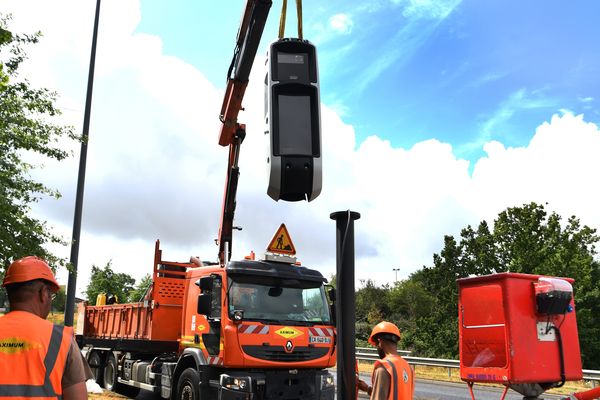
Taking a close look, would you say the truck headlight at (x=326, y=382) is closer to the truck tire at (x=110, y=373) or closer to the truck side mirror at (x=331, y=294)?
the truck side mirror at (x=331, y=294)

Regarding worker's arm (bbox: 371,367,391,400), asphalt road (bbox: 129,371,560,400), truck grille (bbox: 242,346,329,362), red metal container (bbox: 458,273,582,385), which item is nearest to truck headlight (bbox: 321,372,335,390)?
truck grille (bbox: 242,346,329,362)

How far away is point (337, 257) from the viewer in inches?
131

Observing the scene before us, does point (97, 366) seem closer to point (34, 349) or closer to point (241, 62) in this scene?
point (241, 62)

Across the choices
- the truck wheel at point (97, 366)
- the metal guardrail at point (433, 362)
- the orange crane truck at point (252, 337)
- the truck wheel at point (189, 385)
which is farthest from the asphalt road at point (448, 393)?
the orange crane truck at point (252, 337)

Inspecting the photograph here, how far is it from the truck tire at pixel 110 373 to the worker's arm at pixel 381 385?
10119 millimetres

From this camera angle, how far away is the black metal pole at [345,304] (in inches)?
123

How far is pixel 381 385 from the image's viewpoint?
3846 millimetres

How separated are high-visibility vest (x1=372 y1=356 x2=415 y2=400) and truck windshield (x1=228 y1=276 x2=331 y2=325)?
4943 millimetres

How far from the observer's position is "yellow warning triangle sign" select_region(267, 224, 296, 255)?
981 cm

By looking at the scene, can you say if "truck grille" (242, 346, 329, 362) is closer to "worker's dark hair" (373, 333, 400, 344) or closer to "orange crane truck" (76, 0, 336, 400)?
"orange crane truck" (76, 0, 336, 400)

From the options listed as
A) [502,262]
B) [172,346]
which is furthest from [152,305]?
[502,262]

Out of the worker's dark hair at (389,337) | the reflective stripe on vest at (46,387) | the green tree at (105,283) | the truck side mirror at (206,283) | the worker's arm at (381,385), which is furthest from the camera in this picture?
the green tree at (105,283)

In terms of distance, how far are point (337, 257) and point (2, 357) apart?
1792 millimetres

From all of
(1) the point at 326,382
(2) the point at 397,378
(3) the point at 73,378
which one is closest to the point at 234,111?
(1) the point at 326,382
